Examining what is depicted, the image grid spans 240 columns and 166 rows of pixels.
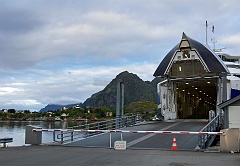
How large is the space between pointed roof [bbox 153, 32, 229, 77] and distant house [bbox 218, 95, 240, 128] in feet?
32.5

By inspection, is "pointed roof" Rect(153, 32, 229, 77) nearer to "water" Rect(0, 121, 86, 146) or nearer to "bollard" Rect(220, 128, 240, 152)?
"water" Rect(0, 121, 86, 146)

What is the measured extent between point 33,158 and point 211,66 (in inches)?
860

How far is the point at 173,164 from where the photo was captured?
32.2ft

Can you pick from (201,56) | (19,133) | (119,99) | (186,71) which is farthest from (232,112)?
(19,133)

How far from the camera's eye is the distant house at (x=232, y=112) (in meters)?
19.8

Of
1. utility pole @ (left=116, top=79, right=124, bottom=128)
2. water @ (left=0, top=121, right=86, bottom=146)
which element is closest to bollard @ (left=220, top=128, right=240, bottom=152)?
utility pole @ (left=116, top=79, right=124, bottom=128)

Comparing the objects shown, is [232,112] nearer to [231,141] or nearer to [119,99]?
[231,141]

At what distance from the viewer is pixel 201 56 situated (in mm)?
30219

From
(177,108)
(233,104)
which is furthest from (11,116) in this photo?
(233,104)

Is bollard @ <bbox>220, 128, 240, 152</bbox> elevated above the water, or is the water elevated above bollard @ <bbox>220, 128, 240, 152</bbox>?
bollard @ <bbox>220, 128, 240, 152</bbox>

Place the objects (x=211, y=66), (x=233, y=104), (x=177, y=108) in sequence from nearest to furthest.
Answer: (x=233, y=104)
(x=211, y=66)
(x=177, y=108)

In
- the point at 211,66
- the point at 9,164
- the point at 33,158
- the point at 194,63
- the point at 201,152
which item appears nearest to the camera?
the point at 9,164

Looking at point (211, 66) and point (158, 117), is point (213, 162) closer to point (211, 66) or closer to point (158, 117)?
point (211, 66)

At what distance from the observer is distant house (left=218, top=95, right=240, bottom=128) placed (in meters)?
19.8
